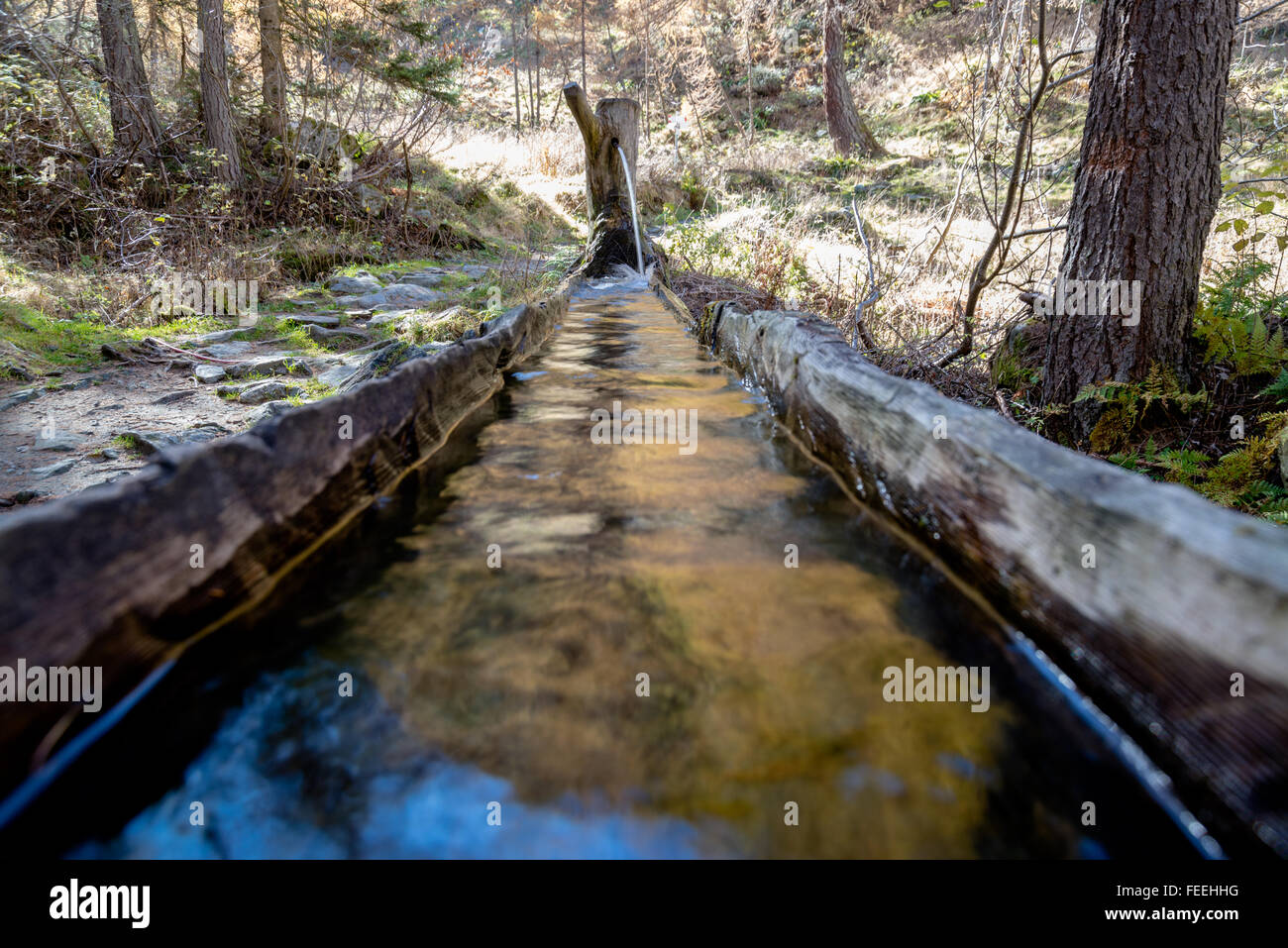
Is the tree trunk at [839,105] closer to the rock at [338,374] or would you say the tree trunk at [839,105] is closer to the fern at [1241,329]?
the fern at [1241,329]

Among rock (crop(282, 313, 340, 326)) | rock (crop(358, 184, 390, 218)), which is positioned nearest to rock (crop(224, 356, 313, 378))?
rock (crop(282, 313, 340, 326))

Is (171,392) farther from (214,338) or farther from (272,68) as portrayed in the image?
(272,68)

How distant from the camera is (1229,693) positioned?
3.06 feet

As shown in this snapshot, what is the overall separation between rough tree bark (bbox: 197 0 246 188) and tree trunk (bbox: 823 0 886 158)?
1326 cm

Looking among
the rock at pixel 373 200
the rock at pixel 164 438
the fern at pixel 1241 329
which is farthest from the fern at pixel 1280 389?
the rock at pixel 373 200

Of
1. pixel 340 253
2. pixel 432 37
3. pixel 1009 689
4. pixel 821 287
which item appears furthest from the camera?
pixel 432 37

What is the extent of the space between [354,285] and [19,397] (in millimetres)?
3818

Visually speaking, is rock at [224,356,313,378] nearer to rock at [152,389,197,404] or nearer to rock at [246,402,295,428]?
rock at [152,389,197,404]

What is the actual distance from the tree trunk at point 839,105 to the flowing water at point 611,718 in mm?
17306

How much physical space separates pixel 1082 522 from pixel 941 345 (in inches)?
157

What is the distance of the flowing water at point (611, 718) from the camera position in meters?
1.02

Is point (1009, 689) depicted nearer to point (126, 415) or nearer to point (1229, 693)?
point (1229, 693)

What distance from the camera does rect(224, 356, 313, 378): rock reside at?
4178mm
